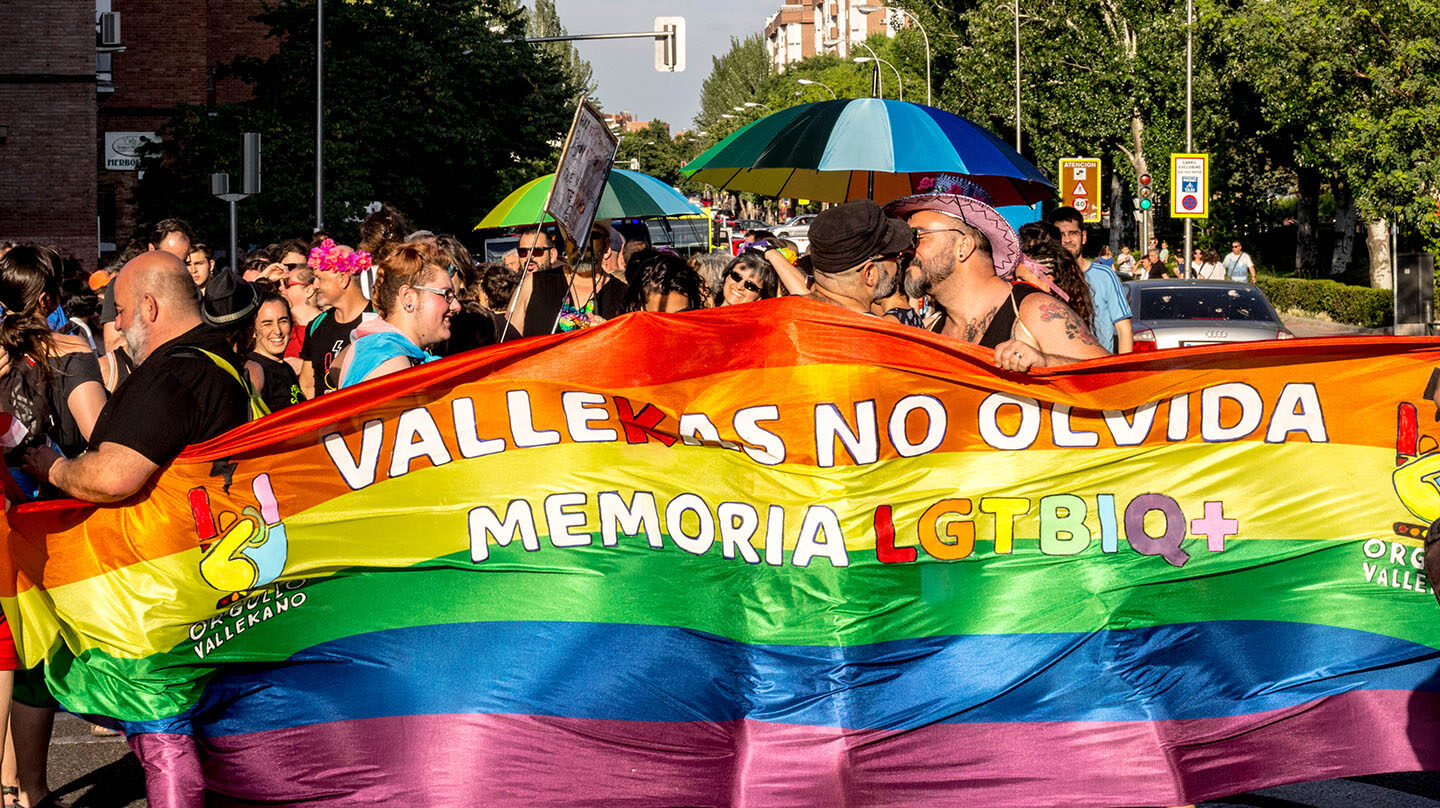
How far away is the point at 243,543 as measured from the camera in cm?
468

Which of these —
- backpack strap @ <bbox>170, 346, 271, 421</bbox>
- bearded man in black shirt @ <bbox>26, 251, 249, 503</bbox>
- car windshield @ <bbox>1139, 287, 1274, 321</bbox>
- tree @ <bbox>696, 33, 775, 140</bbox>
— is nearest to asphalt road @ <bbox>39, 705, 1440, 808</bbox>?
bearded man in black shirt @ <bbox>26, 251, 249, 503</bbox>

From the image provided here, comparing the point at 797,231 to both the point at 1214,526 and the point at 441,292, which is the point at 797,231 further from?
the point at 1214,526

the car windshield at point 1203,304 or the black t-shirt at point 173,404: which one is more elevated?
the car windshield at point 1203,304

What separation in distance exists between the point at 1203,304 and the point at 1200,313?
0.81 ft

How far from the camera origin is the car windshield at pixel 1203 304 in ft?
56.0

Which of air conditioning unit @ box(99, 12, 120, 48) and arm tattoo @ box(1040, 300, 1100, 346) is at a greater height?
air conditioning unit @ box(99, 12, 120, 48)

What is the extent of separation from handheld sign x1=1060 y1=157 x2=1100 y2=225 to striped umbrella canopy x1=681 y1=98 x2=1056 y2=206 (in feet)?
91.5

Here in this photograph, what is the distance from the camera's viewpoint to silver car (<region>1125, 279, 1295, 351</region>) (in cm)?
1639

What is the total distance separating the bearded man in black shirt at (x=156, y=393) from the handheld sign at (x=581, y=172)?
1735mm

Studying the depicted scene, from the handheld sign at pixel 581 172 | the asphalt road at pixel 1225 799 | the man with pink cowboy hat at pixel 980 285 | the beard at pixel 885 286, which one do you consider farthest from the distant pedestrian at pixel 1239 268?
the beard at pixel 885 286

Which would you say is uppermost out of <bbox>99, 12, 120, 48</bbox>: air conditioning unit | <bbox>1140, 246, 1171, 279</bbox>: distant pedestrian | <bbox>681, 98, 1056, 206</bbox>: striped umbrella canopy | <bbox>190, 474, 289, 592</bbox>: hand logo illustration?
<bbox>99, 12, 120, 48</bbox>: air conditioning unit

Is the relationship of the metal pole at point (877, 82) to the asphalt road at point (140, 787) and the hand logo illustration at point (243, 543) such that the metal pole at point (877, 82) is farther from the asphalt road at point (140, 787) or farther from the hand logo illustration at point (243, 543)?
the hand logo illustration at point (243, 543)

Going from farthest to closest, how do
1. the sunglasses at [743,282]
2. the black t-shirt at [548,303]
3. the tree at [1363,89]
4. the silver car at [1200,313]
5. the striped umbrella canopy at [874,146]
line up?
the tree at [1363,89], the silver car at [1200,313], the black t-shirt at [548,303], the striped umbrella canopy at [874,146], the sunglasses at [743,282]

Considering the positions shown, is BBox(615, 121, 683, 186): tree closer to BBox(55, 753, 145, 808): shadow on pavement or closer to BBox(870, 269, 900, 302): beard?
BBox(55, 753, 145, 808): shadow on pavement
